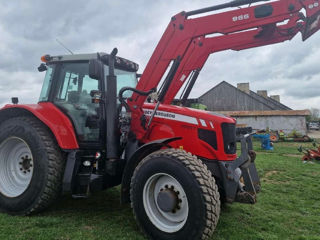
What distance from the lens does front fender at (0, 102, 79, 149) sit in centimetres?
396

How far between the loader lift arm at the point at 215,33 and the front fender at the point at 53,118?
96cm

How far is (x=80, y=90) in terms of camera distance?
4320 mm

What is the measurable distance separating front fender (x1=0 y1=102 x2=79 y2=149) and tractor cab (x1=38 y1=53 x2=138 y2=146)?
0.10 m

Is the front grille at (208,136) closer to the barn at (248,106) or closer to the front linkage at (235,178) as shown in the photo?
the front linkage at (235,178)

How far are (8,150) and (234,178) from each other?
3561 mm

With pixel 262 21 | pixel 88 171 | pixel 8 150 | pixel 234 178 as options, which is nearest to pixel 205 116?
pixel 234 178

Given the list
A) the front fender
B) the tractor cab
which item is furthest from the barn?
the front fender

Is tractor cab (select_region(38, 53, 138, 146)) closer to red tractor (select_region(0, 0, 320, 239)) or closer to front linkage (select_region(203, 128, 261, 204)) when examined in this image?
red tractor (select_region(0, 0, 320, 239))

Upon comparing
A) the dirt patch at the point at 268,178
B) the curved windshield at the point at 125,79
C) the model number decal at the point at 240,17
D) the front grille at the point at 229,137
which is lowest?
the dirt patch at the point at 268,178

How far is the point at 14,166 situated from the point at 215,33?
3797mm

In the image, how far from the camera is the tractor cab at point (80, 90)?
4117 mm

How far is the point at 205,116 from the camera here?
12.0 feet

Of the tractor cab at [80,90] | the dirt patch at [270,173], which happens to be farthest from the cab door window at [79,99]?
the dirt patch at [270,173]

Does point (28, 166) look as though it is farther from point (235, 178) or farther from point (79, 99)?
point (235, 178)
